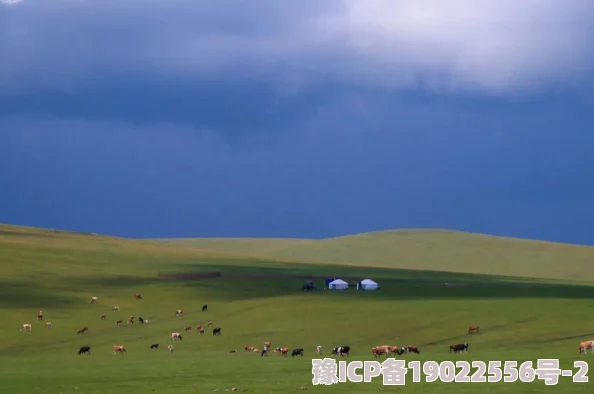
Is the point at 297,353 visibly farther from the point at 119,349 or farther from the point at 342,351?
the point at 119,349

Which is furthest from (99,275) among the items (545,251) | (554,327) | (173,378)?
(545,251)

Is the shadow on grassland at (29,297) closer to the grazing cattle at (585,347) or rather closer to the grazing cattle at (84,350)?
the grazing cattle at (84,350)

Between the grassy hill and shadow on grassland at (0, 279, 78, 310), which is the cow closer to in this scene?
shadow on grassland at (0, 279, 78, 310)

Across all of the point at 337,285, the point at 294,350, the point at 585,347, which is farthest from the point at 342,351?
the point at 337,285

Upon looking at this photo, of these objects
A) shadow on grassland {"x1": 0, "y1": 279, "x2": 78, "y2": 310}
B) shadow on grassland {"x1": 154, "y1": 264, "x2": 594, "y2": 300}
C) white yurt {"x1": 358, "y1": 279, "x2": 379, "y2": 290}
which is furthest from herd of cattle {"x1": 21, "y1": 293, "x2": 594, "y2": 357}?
white yurt {"x1": 358, "y1": 279, "x2": 379, "y2": 290}

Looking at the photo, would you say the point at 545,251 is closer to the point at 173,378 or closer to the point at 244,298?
→ the point at 244,298

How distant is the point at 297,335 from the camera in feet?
195

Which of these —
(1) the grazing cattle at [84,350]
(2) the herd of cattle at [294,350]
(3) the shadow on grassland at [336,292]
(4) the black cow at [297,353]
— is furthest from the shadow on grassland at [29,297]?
(4) the black cow at [297,353]

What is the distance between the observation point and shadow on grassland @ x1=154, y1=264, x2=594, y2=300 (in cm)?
7912

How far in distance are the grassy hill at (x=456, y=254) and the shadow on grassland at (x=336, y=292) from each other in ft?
154

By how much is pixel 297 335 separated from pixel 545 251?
407ft

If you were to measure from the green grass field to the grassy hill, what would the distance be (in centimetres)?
4238

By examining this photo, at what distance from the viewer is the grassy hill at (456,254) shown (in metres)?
157

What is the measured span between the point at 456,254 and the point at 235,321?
363ft
